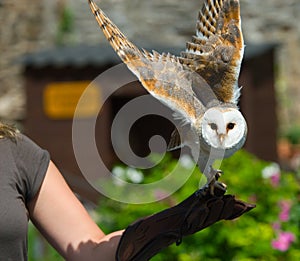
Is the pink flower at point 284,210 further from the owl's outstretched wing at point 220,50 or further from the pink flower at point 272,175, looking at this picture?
the owl's outstretched wing at point 220,50

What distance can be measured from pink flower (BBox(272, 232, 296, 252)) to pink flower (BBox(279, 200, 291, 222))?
20cm

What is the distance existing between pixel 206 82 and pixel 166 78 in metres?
0.11

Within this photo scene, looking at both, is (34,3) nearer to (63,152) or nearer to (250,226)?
(63,152)

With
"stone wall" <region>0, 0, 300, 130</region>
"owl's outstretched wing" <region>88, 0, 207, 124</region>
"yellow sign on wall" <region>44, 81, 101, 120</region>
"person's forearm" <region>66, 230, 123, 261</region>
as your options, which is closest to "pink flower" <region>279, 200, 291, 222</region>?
"person's forearm" <region>66, 230, 123, 261</region>

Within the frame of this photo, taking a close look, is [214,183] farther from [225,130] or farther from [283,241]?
[283,241]

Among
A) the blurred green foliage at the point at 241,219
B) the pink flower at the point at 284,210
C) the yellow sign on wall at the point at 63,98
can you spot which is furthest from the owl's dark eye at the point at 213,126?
the yellow sign on wall at the point at 63,98

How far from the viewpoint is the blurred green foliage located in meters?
4.21

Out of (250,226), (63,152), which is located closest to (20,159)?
(250,226)

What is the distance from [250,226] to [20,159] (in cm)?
193

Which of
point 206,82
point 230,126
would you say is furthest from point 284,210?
point 230,126

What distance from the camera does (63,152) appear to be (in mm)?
11031

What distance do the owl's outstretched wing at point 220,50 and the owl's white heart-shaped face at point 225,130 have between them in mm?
80

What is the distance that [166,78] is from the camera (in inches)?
91.2

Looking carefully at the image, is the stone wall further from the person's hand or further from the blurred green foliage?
the person's hand
